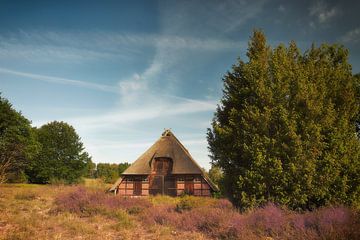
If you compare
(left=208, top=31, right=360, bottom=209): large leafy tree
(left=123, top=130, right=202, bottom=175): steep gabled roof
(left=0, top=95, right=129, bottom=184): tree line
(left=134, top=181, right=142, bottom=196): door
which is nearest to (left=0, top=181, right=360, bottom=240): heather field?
(left=208, top=31, right=360, bottom=209): large leafy tree

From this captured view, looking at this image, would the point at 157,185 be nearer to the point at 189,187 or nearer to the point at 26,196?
the point at 189,187

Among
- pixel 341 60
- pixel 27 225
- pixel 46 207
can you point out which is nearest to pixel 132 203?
pixel 46 207

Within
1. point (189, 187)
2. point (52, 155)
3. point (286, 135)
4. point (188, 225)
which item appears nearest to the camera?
point (188, 225)

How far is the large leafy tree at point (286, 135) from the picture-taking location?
1164cm

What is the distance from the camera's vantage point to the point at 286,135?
11758 mm

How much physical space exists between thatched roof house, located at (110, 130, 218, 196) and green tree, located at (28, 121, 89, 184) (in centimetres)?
2114

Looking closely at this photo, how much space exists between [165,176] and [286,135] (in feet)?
58.7

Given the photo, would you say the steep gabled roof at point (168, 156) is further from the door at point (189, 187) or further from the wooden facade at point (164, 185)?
the door at point (189, 187)

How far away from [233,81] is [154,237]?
32.9 feet

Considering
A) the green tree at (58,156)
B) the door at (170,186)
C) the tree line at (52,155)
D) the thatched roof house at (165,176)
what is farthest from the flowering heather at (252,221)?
the green tree at (58,156)

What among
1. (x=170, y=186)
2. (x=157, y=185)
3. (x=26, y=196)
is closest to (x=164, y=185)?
(x=170, y=186)

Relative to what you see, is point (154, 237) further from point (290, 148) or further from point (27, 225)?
point (290, 148)

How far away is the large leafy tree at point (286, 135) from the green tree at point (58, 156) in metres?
37.9

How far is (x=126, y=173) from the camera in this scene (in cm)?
2714
